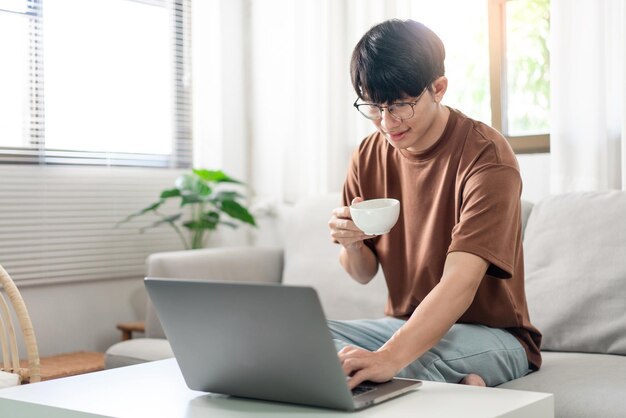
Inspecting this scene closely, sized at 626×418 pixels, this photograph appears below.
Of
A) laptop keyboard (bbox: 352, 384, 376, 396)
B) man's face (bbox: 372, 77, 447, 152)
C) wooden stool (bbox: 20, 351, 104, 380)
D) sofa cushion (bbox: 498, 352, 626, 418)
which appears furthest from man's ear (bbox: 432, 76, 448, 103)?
wooden stool (bbox: 20, 351, 104, 380)

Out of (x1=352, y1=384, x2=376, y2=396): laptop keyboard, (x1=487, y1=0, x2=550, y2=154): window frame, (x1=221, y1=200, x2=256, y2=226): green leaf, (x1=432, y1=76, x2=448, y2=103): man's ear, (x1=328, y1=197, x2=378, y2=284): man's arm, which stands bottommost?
(x1=352, y1=384, x2=376, y2=396): laptop keyboard

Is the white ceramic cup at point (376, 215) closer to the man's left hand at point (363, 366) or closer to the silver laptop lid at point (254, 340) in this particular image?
the man's left hand at point (363, 366)

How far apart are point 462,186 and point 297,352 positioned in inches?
29.1

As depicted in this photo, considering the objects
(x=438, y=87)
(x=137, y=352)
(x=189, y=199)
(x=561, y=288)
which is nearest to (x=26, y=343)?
(x=137, y=352)

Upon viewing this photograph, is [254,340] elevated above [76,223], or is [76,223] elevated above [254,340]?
[76,223]

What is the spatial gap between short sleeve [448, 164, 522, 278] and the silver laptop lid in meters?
0.52

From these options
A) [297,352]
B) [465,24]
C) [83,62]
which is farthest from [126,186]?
[297,352]

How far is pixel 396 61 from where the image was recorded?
1619mm

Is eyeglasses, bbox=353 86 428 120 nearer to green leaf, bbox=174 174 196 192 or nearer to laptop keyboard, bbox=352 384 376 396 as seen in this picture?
laptop keyboard, bbox=352 384 376 396

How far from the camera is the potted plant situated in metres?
3.15

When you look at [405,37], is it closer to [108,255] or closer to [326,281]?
[326,281]

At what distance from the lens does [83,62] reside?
3156 millimetres

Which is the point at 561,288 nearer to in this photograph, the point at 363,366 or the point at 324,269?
the point at 324,269

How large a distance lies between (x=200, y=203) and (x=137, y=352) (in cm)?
92
